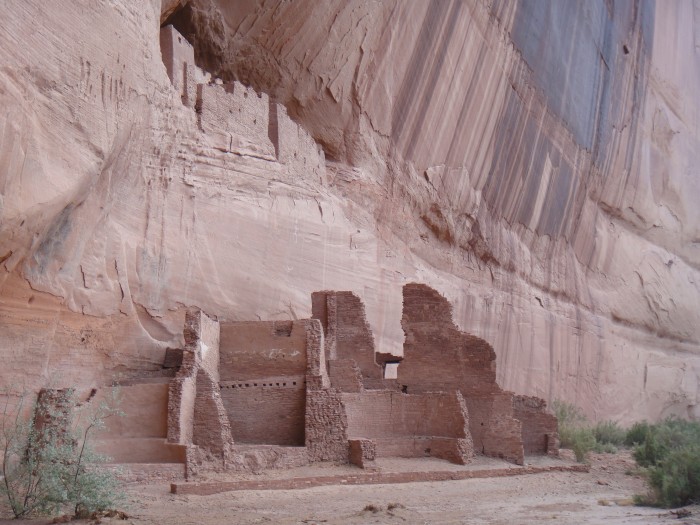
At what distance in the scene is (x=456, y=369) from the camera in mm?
17469

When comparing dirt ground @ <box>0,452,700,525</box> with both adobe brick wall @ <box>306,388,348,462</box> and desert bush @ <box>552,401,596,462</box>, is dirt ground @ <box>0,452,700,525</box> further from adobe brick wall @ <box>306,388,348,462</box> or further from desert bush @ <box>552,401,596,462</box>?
desert bush @ <box>552,401,596,462</box>

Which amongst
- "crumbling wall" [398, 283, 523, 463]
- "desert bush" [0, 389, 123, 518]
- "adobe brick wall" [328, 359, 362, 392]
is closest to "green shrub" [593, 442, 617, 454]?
"crumbling wall" [398, 283, 523, 463]

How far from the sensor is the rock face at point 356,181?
12789 mm

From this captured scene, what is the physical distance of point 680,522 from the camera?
10906 millimetres

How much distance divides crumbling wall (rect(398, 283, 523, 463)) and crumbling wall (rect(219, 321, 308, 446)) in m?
3.27

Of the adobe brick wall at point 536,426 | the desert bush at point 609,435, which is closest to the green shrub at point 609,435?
the desert bush at point 609,435

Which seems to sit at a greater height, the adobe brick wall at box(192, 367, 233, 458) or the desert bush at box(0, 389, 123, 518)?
the adobe brick wall at box(192, 367, 233, 458)

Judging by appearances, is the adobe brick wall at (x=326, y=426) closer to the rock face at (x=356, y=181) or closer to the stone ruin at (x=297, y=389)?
the stone ruin at (x=297, y=389)

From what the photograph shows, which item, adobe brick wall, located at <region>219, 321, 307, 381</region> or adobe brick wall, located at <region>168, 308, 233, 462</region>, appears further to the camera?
adobe brick wall, located at <region>219, 321, 307, 381</region>

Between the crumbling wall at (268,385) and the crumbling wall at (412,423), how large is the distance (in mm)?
1107

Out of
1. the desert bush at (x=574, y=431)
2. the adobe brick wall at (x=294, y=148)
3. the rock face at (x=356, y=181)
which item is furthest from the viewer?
the desert bush at (x=574, y=431)

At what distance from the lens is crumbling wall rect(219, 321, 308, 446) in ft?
48.0

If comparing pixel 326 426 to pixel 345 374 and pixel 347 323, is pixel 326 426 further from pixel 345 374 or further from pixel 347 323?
pixel 347 323

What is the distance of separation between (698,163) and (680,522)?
96.7ft
